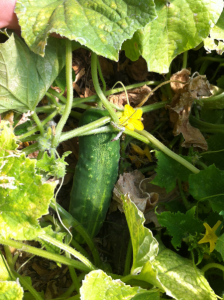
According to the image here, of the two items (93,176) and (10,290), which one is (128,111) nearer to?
(93,176)

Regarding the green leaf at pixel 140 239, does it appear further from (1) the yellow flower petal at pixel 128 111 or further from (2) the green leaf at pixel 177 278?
(1) the yellow flower petal at pixel 128 111

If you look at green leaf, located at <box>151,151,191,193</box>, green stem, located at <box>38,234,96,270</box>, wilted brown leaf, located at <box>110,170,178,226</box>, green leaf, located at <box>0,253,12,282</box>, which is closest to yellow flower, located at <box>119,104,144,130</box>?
green leaf, located at <box>151,151,191,193</box>

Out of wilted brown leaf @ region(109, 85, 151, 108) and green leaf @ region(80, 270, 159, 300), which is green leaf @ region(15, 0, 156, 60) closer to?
wilted brown leaf @ region(109, 85, 151, 108)

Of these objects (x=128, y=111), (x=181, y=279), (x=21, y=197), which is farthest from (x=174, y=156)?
(x=21, y=197)

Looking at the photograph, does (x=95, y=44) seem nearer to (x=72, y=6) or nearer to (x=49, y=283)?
(x=72, y=6)

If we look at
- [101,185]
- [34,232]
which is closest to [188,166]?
[101,185]
